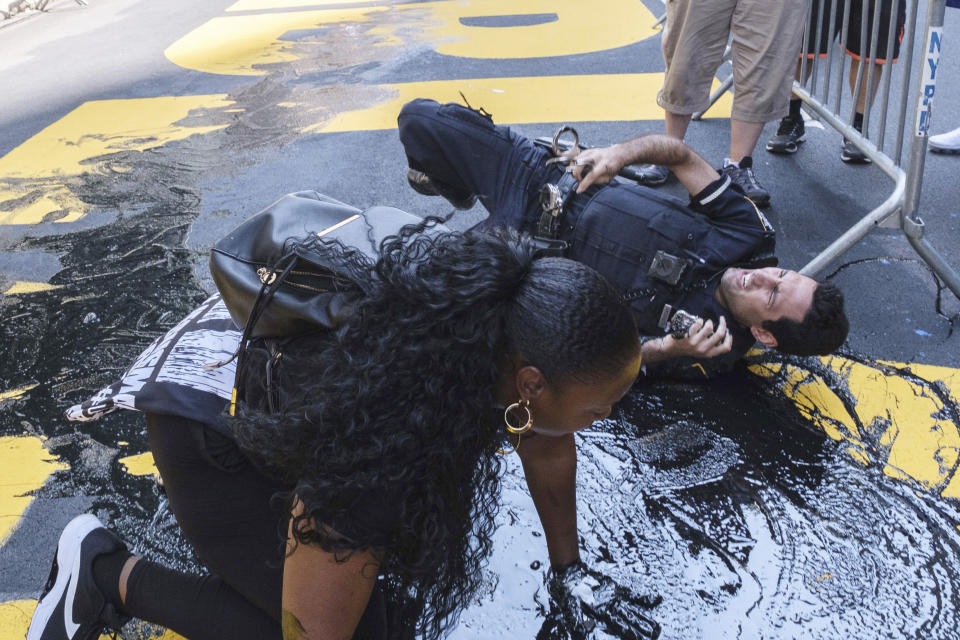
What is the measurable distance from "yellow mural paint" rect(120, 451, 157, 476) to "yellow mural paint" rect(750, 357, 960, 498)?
2.09 meters

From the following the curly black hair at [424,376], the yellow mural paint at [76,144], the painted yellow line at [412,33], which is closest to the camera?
the curly black hair at [424,376]

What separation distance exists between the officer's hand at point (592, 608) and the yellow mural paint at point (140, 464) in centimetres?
131

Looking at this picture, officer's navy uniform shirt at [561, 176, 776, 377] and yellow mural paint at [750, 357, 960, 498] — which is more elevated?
officer's navy uniform shirt at [561, 176, 776, 377]

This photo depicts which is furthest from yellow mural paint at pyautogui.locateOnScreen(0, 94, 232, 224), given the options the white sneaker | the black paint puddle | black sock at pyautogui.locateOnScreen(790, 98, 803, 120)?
the white sneaker

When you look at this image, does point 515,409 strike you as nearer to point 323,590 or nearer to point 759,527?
point 323,590

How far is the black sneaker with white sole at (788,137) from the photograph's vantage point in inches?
176

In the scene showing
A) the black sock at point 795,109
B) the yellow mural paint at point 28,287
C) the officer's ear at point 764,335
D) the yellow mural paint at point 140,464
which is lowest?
the yellow mural paint at point 28,287

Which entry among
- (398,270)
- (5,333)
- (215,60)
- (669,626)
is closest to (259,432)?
(398,270)

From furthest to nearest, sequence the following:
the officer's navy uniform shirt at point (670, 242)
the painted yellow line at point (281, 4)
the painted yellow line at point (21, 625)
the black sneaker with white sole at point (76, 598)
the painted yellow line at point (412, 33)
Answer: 1. the painted yellow line at point (281, 4)
2. the painted yellow line at point (412, 33)
3. the officer's navy uniform shirt at point (670, 242)
4. the painted yellow line at point (21, 625)
5. the black sneaker with white sole at point (76, 598)

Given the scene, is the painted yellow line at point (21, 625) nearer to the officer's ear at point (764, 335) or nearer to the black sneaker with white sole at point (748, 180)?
the officer's ear at point (764, 335)

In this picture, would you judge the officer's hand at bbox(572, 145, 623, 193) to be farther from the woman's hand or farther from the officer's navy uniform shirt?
the woman's hand

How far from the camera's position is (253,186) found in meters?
4.48

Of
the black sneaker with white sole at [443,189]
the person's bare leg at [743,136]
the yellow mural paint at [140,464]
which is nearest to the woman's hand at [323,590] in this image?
the yellow mural paint at [140,464]

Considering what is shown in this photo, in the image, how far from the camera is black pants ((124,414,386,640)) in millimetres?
1675
